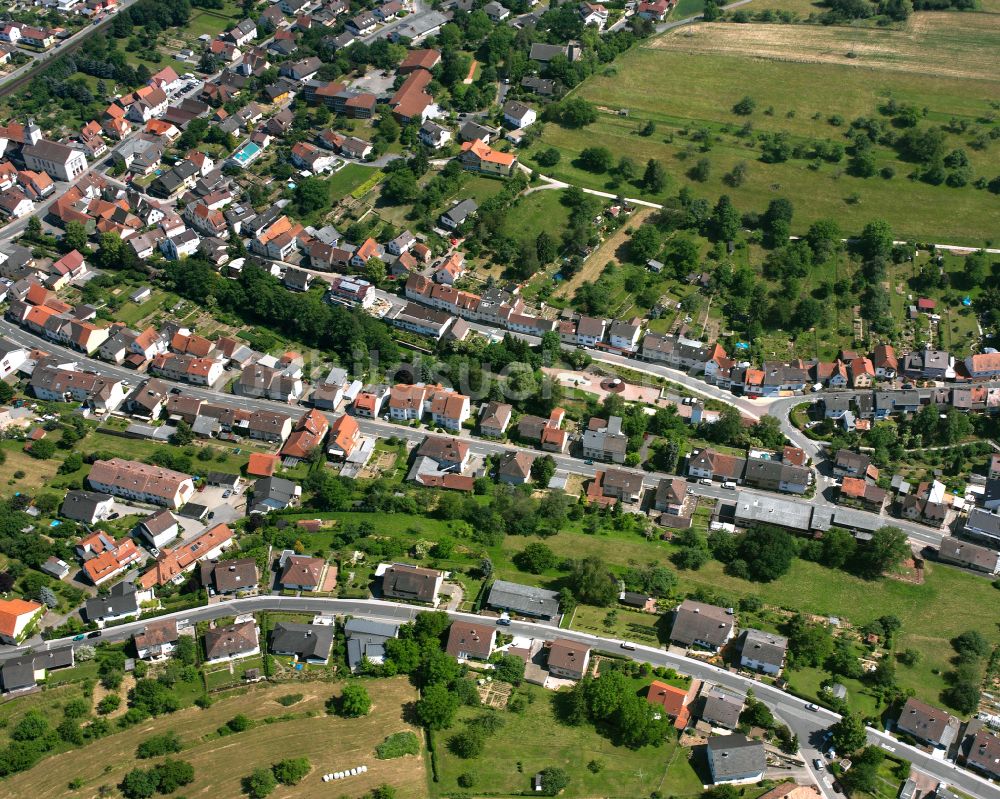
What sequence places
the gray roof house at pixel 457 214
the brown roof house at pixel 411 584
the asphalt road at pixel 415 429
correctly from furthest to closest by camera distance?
the gray roof house at pixel 457 214 < the asphalt road at pixel 415 429 < the brown roof house at pixel 411 584

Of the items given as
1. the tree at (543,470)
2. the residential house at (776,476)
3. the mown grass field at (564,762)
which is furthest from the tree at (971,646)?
the tree at (543,470)

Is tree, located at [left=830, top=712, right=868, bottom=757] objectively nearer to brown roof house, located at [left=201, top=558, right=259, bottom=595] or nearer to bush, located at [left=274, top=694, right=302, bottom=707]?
bush, located at [left=274, top=694, right=302, bottom=707]

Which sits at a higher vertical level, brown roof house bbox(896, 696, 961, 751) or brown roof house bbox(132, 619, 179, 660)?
brown roof house bbox(896, 696, 961, 751)

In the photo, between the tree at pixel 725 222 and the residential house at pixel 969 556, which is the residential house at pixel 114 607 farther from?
the tree at pixel 725 222

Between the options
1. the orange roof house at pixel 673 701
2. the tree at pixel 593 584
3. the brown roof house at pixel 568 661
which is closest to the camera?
the orange roof house at pixel 673 701

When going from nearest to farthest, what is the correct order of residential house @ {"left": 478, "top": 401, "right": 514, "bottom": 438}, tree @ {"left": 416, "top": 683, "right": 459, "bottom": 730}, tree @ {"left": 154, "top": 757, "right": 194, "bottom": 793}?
tree @ {"left": 154, "top": 757, "right": 194, "bottom": 793}
tree @ {"left": 416, "top": 683, "right": 459, "bottom": 730}
residential house @ {"left": 478, "top": 401, "right": 514, "bottom": 438}

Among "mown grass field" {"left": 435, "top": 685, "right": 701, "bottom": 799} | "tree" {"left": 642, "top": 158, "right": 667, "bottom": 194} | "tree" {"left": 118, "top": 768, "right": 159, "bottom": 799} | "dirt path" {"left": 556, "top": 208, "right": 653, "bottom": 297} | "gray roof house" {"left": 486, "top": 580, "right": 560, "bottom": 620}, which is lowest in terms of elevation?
"tree" {"left": 118, "top": 768, "right": 159, "bottom": 799}

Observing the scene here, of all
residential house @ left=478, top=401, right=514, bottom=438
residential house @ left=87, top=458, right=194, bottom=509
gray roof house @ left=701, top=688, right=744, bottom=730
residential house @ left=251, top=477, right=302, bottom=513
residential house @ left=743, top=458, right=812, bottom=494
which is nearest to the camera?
gray roof house @ left=701, top=688, right=744, bottom=730

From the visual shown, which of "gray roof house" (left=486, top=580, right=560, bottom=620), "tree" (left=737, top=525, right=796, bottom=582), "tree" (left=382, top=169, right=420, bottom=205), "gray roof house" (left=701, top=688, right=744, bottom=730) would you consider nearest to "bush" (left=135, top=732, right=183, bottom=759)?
"gray roof house" (left=486, top=580, right=560, bottom=620)
